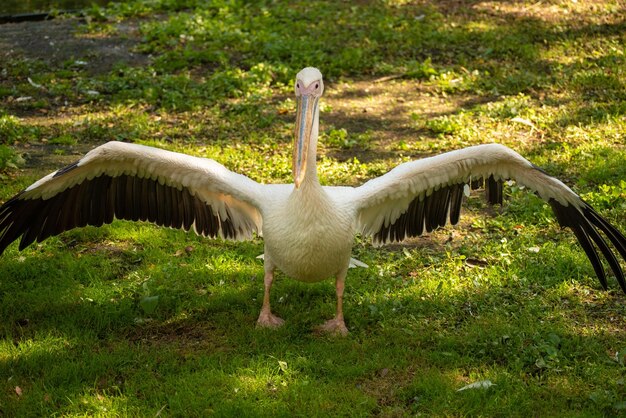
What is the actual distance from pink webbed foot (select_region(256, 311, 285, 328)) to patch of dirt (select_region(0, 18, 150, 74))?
16.8ft

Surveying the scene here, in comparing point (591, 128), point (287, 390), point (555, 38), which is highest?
point (555, 38)

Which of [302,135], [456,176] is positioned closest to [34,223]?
[302,135]

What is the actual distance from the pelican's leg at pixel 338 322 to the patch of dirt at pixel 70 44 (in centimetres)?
527

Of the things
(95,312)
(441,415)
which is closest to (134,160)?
(95,312)

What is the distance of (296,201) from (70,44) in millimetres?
6339

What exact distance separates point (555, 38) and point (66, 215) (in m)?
6.78

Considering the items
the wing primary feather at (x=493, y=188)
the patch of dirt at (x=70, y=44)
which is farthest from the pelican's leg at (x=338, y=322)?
the patch of dirt at (x=70, y=44)

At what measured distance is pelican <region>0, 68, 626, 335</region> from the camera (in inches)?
188

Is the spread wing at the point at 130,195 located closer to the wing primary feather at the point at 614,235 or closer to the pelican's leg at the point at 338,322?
the pelican's leg at the point at 338,322

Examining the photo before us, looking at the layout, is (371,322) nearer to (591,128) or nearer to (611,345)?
(611,345)

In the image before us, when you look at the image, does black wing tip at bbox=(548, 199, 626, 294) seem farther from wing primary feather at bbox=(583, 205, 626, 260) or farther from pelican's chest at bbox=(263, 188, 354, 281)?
pelican's chest at bbox=(263, 188, 354, 281)

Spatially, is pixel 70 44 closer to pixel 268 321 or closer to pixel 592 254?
pixel 268 321

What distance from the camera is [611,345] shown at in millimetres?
4898

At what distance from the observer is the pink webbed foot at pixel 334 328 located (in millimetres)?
5121
